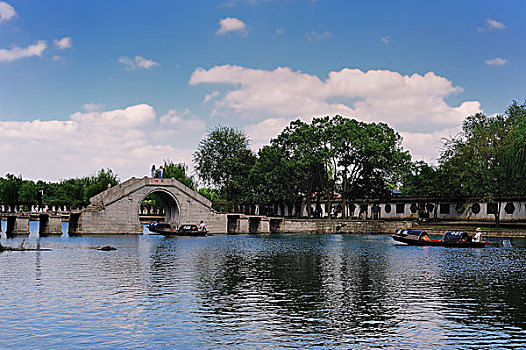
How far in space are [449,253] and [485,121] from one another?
48182 mm

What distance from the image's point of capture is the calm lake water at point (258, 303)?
1997 cm

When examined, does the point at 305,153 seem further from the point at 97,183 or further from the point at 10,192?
the point at 10,192

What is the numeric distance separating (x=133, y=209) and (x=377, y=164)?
37.6m

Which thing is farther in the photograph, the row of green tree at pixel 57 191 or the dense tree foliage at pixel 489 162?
the row of green tree at pixel 57 191

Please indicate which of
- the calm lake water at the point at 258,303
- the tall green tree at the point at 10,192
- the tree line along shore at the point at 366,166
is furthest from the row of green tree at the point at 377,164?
the tall green tree at the point at 10,192

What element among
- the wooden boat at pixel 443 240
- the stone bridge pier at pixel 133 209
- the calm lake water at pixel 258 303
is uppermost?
the stone bridge pier at pixel 133 209

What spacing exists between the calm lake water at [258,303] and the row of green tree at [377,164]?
37.0 m

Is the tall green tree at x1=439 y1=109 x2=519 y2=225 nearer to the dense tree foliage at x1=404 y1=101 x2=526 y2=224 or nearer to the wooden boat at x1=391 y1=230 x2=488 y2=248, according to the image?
the dense tree foliage at x1=404 y1=101 x2=526 y2=224

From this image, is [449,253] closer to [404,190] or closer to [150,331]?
[150,331]

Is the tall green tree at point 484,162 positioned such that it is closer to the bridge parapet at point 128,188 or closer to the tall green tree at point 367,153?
the tall green tree at point 367,153

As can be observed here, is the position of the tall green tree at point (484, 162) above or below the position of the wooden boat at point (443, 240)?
above

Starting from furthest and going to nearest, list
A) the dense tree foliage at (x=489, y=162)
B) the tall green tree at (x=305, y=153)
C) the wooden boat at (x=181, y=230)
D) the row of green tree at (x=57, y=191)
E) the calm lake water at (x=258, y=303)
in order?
the row of green tree at (x=57, y=191), the tall green tree at (x=305, y=153), the wooden boat at (x=181, y=230), the dense tree foliage at (x=489, y=162), the calm lake water at (x=258, y=303)

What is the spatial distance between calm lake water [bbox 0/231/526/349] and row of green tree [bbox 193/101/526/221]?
1455 inches

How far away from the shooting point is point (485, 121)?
95.8 metres
